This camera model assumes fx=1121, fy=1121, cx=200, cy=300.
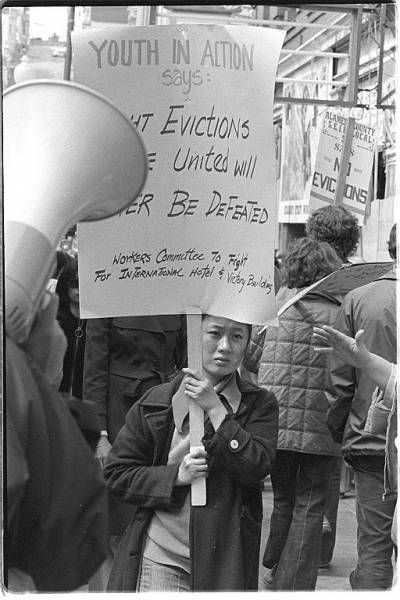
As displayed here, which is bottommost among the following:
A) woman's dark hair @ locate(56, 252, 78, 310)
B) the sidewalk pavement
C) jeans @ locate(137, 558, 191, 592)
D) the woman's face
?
the sidewalk pavement

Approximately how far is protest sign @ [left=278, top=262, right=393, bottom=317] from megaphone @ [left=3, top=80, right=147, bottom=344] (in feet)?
4.64

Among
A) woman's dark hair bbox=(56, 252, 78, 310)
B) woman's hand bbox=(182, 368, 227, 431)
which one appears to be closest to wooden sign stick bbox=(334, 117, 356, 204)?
woman's hand bbox=(182, 368, 227, 431)

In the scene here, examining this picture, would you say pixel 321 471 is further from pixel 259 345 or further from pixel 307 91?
pixel 307 91

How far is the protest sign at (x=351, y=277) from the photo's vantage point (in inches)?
141

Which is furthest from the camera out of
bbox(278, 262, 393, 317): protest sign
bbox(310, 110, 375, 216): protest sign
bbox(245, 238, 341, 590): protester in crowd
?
bbox(310, 110, 375, 216): protest sign

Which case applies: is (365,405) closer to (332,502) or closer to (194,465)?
(332,502)

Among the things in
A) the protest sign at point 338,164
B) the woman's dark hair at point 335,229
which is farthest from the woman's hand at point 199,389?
the protest sign at point 338,164

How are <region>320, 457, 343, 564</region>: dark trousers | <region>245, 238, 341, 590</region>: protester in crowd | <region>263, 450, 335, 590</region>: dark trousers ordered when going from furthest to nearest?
<region>263, 450, 335, 590</region>: dark trousers → <region>320, 457, 343, 564</region>: dark trousers → <region>245, 238, 341, 590</region>: protester in crowd

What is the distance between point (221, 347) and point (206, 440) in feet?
0.84

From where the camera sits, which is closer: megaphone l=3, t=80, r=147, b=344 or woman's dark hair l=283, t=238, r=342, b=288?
megaphone l=3, t=80, r=147, b=344

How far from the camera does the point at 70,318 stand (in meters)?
2.92

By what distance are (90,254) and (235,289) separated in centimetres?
39

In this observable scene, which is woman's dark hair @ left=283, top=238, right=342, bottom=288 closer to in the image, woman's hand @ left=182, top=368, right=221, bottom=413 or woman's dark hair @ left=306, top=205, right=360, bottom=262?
woman's dark hair @ left=306, top=205, right=360, bottom=262

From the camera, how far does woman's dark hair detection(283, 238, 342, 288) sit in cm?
429
